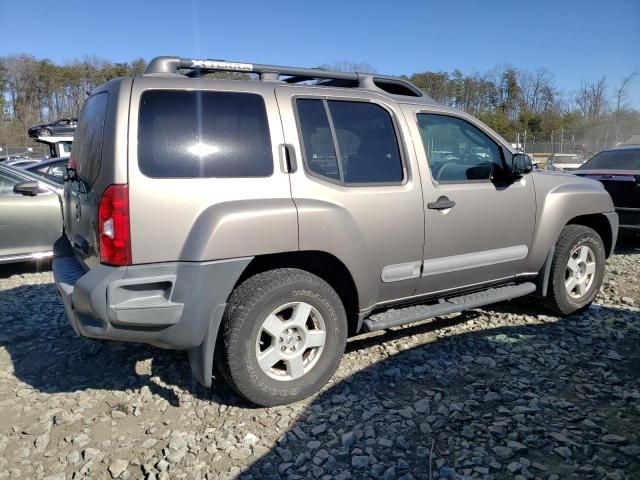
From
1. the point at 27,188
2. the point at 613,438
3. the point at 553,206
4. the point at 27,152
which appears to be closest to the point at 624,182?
the point at 553,206

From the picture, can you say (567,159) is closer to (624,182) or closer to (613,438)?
(624,182)

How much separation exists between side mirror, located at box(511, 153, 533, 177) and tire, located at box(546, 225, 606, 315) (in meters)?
0.85

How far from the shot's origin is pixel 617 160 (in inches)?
316

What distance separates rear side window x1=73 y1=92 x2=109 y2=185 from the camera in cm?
287

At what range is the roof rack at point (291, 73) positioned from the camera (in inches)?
121

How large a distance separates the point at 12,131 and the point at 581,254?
63380 mm

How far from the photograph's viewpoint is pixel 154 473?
8.34 feet

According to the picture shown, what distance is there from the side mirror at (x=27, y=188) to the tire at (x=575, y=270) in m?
5.88

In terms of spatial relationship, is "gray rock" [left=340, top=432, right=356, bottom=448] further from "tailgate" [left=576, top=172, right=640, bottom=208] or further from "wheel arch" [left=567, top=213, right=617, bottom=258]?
"tailgate" [left=576, top=172, right=640, bottom=208]

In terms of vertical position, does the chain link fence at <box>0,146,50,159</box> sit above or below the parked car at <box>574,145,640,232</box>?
above

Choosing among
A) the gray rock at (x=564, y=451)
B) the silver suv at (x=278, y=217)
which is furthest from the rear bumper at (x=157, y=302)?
the gray rock at (x=564, y=451)

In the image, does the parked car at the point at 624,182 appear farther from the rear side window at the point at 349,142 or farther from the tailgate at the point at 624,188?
the rear side window at the point at 349,142

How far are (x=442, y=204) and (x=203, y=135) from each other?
176 cm

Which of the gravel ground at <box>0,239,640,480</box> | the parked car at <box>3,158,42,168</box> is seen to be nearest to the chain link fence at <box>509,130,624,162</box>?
the parked car at <box>3,158,42,168</box>
